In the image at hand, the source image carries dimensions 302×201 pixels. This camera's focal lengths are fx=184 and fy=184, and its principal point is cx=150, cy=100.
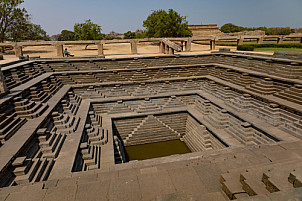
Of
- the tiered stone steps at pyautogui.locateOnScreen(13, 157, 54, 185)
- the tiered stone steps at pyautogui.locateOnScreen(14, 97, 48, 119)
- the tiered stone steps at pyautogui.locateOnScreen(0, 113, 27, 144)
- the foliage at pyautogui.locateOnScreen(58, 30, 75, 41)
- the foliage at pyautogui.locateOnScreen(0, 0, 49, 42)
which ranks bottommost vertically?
the tiered stone steps at pyautogui.locateOnScreen(13, 157, 54, 185)

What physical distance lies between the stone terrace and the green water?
0.39 metres

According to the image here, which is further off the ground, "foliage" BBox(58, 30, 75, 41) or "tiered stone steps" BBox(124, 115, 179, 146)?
"foliage" BBox(58, 30, 75, 41)

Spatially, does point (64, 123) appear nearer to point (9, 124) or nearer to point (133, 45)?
point (9, 124)

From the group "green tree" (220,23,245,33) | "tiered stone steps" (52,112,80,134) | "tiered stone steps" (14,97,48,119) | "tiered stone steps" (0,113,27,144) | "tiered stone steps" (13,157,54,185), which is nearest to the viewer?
"tiered stone steps" (13,157,54,185)

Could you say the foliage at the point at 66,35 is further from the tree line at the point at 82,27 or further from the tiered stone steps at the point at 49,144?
the tiered stone steps at the point at 49,144

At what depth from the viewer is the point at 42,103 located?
10.5 metres

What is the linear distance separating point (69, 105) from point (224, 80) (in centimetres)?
1192

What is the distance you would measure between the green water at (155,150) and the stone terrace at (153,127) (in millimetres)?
392

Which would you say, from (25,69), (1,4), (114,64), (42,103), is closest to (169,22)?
(114,64)

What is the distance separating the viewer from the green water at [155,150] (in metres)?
11.1

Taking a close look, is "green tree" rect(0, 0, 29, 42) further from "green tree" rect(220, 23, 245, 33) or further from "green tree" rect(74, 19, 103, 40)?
"green tree" rect(220, 23, 245, 33)

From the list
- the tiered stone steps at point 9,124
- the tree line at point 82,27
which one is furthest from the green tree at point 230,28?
the tiered stone steps at point 9,124

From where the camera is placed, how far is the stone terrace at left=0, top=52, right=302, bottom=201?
4.50 metres

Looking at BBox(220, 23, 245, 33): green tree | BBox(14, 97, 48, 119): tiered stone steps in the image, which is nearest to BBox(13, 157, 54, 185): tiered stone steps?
BBox(14, 97, 48, 119): tiered stone steps
